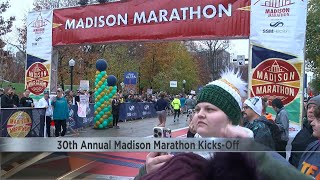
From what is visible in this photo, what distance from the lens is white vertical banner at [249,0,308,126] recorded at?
806cm

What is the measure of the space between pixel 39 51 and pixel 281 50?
6.54m

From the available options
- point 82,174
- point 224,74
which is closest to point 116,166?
point 82,174

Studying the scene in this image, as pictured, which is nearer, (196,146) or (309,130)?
(196,146)

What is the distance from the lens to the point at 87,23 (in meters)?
10.6

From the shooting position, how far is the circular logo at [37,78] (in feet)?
37.2

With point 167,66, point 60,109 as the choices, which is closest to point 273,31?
point 60,109

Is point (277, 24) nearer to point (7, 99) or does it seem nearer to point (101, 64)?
point (7, 99)

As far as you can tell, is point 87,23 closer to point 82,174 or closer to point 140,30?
point 140,30

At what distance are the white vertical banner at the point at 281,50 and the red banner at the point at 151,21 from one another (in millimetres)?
A: 475

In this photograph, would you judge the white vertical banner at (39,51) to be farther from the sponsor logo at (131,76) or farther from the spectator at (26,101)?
the sponsor logo at (131,76)

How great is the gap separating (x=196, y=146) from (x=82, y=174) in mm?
399

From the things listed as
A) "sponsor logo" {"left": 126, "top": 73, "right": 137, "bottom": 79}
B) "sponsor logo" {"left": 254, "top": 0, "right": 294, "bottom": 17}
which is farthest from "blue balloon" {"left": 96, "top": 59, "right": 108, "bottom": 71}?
"sponsor logo" {"left": 254, "top": 0, "right": 294, "bottom": 17}

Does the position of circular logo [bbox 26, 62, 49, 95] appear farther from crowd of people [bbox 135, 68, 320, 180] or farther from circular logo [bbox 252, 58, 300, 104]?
crowd of people [bbox 135, 68, 320, 180]

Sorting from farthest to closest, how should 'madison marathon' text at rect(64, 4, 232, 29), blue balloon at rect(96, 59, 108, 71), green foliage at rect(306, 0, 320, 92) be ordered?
green foliage at rect(306, 0, 320, 92), blue balloon at rect(96, 59, 108, 71), 'madison marathon' text at rect(64, 4, 232, 29)
